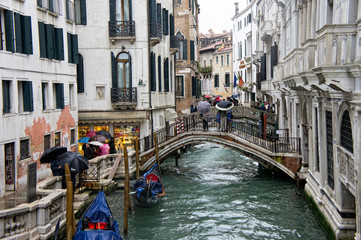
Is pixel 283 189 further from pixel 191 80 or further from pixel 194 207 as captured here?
pixel 191 80

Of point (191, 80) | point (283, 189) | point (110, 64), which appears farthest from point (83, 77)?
point (191, 80)

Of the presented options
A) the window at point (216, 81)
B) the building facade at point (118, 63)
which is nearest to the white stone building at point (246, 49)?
the window at point (216, 81)

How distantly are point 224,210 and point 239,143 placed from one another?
4727 millimetres

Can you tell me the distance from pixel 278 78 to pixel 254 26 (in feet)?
64.3

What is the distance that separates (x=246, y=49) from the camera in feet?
139

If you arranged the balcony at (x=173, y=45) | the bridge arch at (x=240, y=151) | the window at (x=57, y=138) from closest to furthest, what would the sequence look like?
1. the window at (x=57, y=138)
2. the bridge arch at (x=240, y=151)
3. the balcony at (x=173, y=45)

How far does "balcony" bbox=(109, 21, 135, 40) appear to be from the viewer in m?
20.7

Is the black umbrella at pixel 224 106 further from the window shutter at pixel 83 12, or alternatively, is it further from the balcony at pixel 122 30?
the window shutter at pixel 83 12

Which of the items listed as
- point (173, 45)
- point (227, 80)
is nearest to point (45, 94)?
point (173, 45)

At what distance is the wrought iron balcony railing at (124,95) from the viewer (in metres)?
20.9

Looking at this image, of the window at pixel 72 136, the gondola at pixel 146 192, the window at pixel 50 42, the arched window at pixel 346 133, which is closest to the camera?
the arched window at pixel 346 133

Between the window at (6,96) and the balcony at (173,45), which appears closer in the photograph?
the window at (6,96)

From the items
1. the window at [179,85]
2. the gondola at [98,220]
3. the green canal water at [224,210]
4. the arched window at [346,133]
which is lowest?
the green canal water at [224,210]

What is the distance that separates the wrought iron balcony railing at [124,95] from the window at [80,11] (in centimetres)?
353
